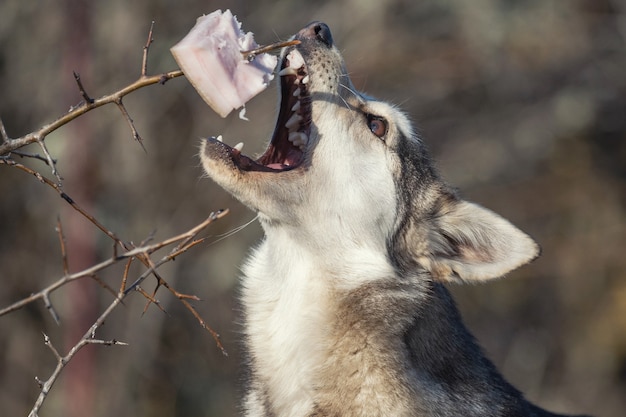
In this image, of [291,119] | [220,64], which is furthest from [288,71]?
[220,64]

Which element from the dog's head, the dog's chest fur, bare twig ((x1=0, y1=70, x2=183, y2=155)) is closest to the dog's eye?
the dog's head

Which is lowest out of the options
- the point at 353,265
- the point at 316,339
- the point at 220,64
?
the point at 316,339

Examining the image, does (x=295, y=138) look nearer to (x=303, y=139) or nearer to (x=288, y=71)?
(x=303, y=139)

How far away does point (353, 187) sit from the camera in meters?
4.77

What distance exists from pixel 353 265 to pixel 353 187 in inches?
14.8

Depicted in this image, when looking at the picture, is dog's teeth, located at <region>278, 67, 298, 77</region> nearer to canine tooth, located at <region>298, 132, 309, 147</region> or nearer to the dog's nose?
the dog's nose

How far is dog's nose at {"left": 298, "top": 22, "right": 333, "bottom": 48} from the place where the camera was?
4.78 meters

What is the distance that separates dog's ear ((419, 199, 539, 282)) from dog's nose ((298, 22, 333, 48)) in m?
1.05

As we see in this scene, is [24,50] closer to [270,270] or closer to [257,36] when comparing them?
[257,36]

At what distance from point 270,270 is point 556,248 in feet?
24.8

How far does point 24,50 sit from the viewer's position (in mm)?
9969

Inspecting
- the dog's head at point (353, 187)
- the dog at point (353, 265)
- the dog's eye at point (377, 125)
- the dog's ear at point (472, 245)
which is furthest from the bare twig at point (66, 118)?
the dog's ear at point (472, 245)

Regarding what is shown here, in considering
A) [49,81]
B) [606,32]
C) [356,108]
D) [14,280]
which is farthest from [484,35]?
[356,108]

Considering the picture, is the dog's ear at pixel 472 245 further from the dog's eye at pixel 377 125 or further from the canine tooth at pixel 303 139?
the canine tooth at pixel 303 139
